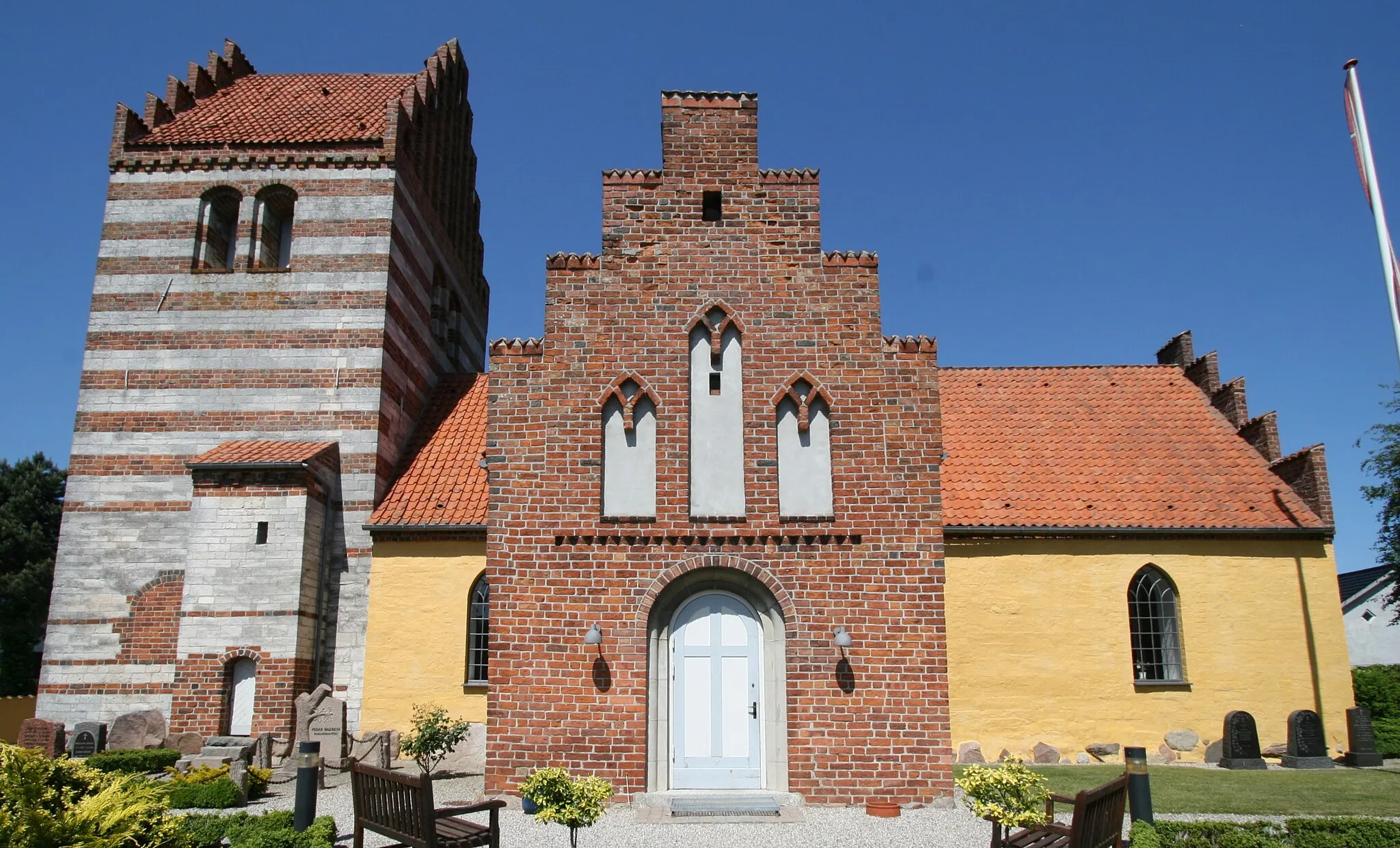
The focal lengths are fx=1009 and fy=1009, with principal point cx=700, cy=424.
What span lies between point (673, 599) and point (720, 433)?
2.33 metres

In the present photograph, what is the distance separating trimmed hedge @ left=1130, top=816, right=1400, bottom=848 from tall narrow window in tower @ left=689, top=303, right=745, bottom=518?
611 centimetres

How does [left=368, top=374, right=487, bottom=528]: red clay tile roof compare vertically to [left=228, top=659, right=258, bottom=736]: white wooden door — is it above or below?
above

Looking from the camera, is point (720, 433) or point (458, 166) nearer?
point (720, 433)

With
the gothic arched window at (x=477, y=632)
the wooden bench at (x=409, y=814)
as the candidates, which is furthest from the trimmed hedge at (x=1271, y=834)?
the gothic arched window at (x=477, y=632)

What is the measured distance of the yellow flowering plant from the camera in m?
9.12

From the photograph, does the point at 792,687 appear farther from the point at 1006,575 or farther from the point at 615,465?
the point at 1006,575

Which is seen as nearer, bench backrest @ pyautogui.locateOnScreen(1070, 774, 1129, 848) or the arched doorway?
bench backrest @ pyautogui.locateOnScreen(1070, 774, 1129, 848)

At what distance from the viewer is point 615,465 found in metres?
13.7

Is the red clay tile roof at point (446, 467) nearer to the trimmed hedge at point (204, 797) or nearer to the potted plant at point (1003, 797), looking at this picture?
the trimmed hedge at point (204, 797)

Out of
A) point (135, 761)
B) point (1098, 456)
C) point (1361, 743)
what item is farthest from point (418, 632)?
point (1361, 743)

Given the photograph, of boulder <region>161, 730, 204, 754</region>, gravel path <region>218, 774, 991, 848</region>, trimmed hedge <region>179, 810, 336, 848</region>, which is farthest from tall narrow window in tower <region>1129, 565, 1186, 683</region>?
boulder <region>161, 730, 204, 754</region>

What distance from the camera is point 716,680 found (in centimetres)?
1341

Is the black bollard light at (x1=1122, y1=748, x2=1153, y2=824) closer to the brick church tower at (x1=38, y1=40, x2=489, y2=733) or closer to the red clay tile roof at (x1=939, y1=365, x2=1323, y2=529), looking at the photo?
the red clay tile roof at (x1=939, y1=365, x2=1323, y2=529)

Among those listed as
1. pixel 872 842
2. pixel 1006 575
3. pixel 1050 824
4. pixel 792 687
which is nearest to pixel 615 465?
pixel 792 687
